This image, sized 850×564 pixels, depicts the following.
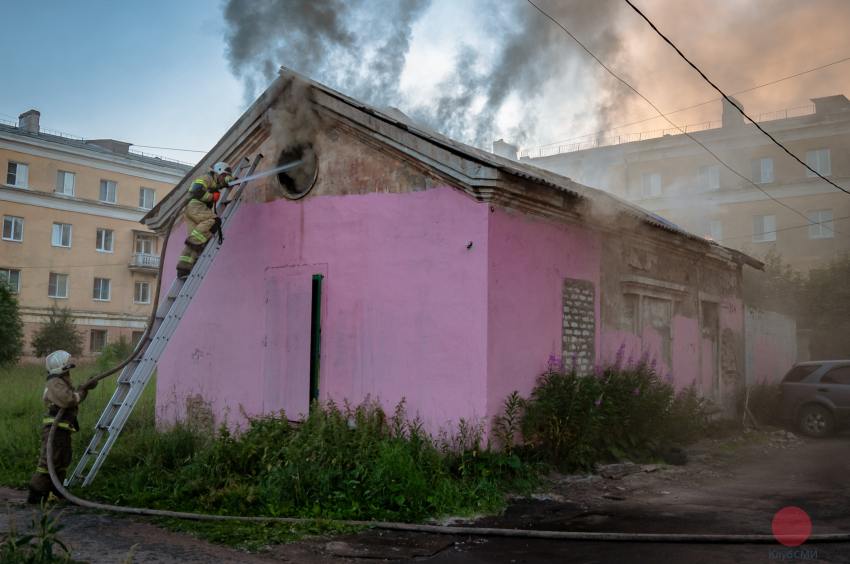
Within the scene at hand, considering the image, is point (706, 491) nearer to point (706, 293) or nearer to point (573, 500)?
point (573, 500)

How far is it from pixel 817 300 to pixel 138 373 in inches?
990

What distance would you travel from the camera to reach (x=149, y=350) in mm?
8164

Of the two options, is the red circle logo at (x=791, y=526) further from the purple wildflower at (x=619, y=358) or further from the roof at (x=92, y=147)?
the roof at (x=92, y=147)

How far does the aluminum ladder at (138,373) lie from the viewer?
7.73 meters

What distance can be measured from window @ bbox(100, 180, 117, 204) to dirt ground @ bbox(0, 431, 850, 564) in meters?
35.1

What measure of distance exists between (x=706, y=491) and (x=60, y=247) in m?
37.5

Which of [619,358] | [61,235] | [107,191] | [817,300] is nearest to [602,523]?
[619,358]

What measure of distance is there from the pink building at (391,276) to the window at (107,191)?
30974 mm

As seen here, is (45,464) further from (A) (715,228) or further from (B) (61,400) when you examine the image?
(A) (715,228)

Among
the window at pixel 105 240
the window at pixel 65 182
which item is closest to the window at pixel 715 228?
the window at pixel 105 240

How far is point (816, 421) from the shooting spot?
1363cm

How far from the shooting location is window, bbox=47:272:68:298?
37.1 m

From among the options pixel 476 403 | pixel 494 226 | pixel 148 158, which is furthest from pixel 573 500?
pixel 148 158

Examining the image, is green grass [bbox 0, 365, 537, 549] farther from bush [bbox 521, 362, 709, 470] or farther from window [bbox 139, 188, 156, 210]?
window [bbox 139, 188, 156, 210]
